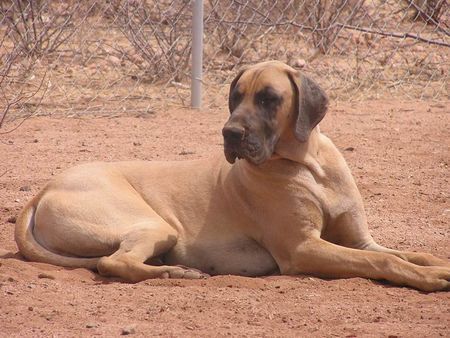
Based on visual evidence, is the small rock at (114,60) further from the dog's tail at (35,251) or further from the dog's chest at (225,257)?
the dog's chest at (225,257)

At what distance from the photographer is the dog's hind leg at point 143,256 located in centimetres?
495

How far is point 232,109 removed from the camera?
5074 millimetres

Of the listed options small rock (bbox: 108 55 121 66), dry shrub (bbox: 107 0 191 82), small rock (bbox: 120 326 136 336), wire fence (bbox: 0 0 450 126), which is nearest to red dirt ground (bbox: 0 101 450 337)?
small rock (bbox: 120 326 136 336)

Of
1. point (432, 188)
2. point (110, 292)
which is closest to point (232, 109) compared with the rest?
point (110, 292)

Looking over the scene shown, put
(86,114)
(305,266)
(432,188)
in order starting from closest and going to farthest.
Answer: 1. (305,266)
2. (432,188)
3. (86,114)

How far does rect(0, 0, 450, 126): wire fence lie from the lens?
9.48 meters

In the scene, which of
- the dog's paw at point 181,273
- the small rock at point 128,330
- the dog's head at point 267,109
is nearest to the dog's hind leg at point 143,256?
the dog's paw at point 181,273

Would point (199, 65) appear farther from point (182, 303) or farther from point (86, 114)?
point (182, 303)

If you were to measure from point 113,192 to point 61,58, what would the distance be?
4.83 m

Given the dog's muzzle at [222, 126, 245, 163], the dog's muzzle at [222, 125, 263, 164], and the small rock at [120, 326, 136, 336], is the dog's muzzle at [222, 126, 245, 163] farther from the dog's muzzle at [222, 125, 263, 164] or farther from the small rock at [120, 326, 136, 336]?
the small rock at [120, 326, 136, 336]

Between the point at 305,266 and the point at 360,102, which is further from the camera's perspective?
the point at 360,102

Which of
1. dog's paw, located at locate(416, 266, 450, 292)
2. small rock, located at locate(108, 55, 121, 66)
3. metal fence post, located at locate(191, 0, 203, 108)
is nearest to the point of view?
dog's paw, located at locate(416, 266, 450, 292)

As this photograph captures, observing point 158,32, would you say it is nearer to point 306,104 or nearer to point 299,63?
point 299,63

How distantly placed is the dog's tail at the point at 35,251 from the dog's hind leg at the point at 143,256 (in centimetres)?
18
